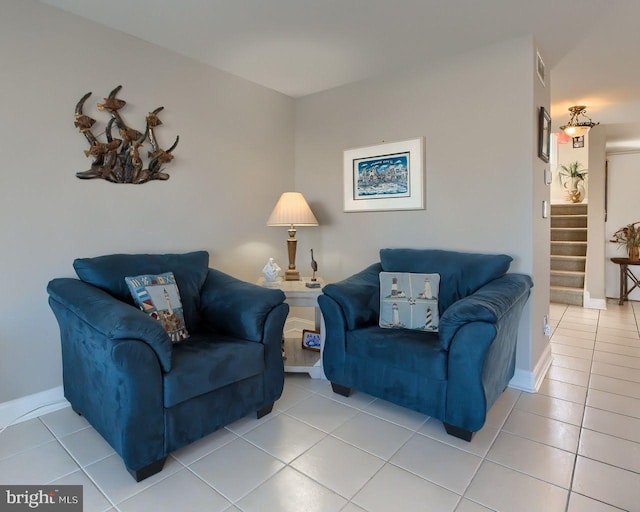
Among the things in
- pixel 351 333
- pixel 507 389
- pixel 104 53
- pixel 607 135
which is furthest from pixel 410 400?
pixel 607 135

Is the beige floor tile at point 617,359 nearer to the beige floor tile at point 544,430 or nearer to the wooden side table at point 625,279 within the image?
the beige floor tile at point 544,430

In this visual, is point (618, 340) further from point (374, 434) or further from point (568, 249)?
point (374, 434)

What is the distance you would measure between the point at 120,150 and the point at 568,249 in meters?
5.85

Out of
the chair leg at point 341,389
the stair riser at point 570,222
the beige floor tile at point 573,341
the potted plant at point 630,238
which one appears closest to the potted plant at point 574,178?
the stair riser at point 570,222

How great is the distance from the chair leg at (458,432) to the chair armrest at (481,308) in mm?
402

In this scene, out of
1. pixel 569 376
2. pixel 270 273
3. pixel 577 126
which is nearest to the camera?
pixel 569 376

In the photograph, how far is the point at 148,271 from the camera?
7.48 feet

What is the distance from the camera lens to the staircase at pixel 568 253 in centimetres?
516

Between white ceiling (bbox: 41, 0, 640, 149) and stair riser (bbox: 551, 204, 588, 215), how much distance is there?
10.5 ft

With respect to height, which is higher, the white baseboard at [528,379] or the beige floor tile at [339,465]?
the white baseboard at [528,379]

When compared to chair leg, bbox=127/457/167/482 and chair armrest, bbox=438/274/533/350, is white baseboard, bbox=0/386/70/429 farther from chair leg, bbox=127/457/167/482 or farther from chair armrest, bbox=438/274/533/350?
chair armrest, bbox=438/274/533/350

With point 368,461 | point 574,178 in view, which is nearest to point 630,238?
point 574,178

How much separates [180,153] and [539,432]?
2.83m

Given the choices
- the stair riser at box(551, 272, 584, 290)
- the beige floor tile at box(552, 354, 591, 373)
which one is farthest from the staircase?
the beige floor tile at box(552, 354, 591, 373)
